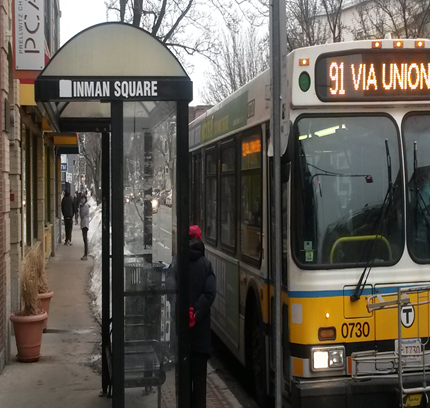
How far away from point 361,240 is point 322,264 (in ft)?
1.30

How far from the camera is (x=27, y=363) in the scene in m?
9.00

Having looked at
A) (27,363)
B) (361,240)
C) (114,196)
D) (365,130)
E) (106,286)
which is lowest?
(27,363)

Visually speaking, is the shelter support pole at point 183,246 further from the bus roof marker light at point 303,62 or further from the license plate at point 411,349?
the license plate at point 411,349

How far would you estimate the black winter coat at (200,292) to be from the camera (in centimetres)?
613

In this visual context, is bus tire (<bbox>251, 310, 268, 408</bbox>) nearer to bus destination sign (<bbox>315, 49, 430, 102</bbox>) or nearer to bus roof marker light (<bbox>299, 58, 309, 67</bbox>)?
bus destination sign (<bbox>315, 49, 430, 102</bbox>)

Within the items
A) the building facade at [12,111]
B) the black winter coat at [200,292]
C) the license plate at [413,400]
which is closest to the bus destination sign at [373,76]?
the black winter coat at [200,292]

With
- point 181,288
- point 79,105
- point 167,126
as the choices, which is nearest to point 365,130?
point 167,126

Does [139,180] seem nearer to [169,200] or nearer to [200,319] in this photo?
[169,200]

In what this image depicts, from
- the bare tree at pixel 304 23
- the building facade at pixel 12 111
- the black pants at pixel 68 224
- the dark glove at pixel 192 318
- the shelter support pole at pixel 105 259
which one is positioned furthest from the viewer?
the bare tree at pixel 304 23

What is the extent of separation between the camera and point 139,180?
18.6ft

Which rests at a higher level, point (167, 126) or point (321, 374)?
point (167, 126)

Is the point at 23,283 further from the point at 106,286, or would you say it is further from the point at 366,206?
the point at 366,206

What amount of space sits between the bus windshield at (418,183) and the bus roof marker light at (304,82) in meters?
0.90

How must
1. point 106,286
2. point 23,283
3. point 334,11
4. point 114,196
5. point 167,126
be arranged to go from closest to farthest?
1. point 114,196
2. point 167,126
3. point 106,286
4. point 23,283
5. point 334,11
